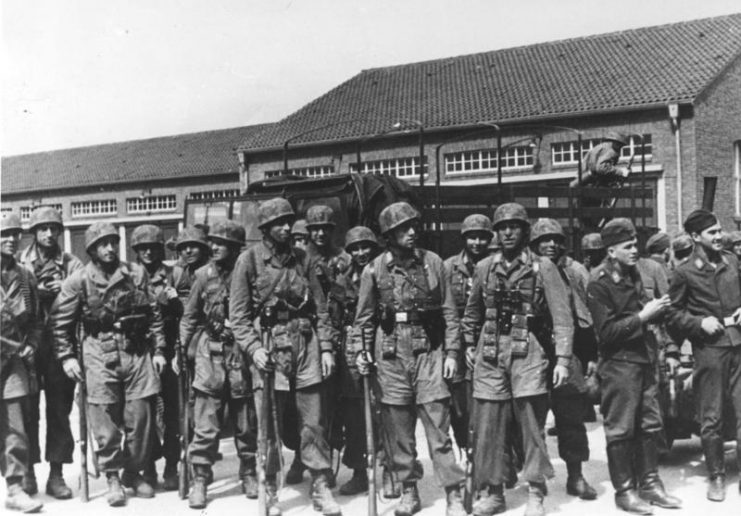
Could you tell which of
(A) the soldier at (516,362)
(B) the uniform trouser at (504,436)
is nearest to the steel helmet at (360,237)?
(A) the soldier at (516,362)

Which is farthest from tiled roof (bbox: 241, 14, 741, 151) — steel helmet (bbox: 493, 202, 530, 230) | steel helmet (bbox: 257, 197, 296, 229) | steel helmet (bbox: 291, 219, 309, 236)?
steel helmet (bbox: 257, 197, 296, 229)

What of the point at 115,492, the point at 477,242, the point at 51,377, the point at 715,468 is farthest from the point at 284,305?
the point at 715,468

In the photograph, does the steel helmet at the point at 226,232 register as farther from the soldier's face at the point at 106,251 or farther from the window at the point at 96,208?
the window at the point at 96,208

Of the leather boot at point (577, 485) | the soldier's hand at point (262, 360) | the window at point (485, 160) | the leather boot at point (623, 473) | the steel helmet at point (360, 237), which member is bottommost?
the leather boot at point (577, 485)

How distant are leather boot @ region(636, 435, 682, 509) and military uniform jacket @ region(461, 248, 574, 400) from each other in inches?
34.2

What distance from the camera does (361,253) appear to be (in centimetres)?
721

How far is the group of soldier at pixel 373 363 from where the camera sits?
5.55 meters

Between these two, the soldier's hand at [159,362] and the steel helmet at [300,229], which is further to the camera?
the steel helmet at [300,229]

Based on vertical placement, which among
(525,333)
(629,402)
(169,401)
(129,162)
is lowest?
(169,401)

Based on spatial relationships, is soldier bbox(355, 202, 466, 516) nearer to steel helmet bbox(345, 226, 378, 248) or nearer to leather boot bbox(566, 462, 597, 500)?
leather boot bbox(566, 462, 597, 500)

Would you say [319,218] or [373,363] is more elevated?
[319,218]

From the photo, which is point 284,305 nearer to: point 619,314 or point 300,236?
point 300,236

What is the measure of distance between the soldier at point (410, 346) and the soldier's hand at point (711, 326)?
1898 millimetres

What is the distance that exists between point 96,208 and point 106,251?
1313 inches
